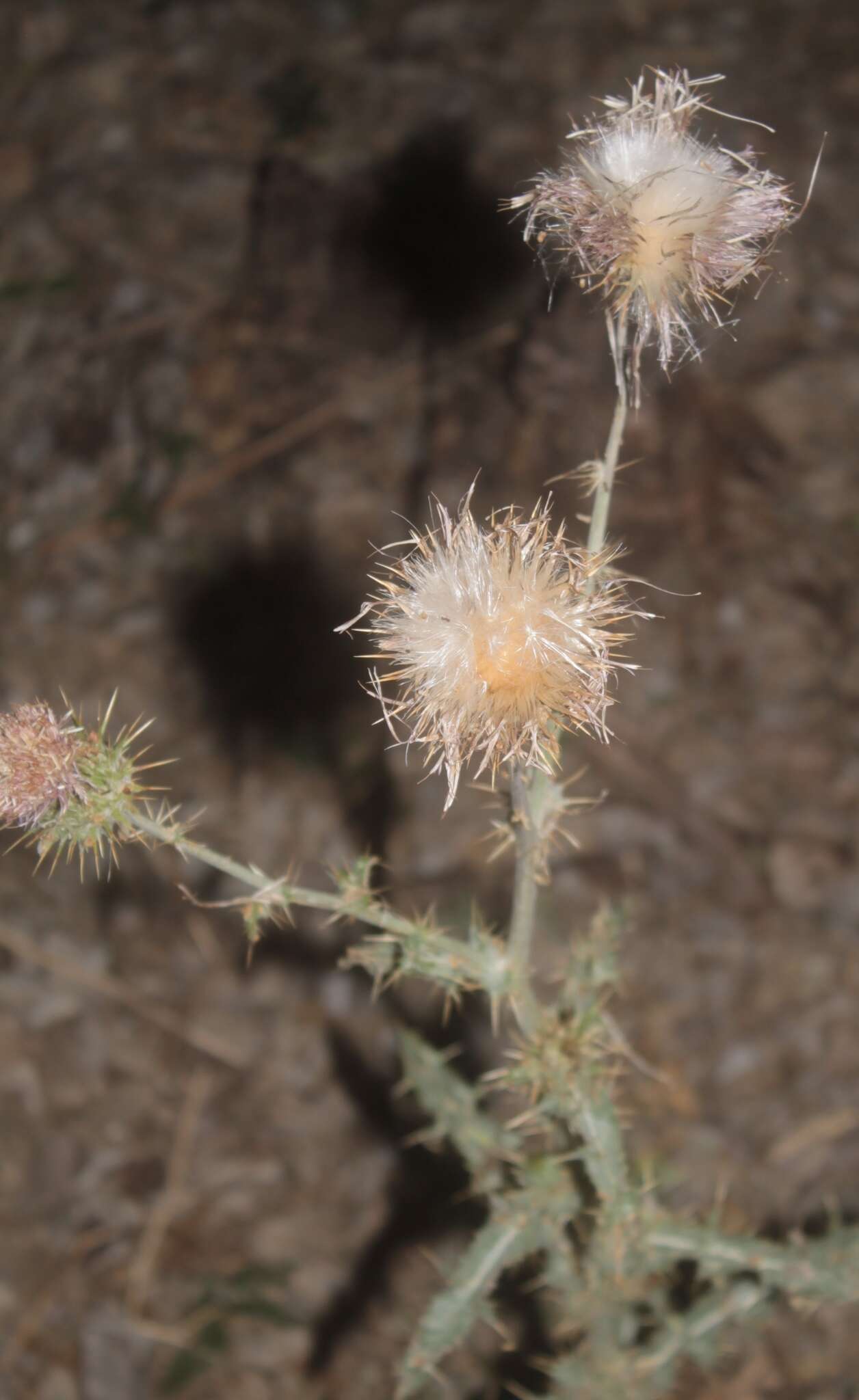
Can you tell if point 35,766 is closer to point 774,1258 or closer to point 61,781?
point 61,781

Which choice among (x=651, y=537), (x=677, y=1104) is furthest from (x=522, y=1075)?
(x=651, y=537)

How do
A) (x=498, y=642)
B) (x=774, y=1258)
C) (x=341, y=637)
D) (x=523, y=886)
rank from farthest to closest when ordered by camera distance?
(x=341, y=637), (x=774, y=1258), (x=523, y=886), (x=498, y=642)

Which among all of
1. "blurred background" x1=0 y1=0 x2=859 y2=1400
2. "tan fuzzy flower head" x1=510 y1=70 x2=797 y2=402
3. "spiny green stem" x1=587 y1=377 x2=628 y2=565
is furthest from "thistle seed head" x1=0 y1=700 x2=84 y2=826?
"blurred background" x1=0 y1=0 x2=859 y2=1400

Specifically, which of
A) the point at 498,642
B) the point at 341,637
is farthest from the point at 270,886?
the point at 341,637

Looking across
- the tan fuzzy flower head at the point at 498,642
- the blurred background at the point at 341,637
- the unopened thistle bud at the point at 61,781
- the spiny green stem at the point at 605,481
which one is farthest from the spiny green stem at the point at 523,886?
the blurred background at the point at 341,637

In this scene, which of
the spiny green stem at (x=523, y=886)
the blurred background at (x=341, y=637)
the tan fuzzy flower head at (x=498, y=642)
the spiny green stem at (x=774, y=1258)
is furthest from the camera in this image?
the blurred background at (x=341, y=637)

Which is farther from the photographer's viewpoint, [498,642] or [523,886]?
[523,886]

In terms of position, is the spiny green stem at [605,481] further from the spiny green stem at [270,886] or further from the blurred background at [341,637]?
the blurred background at [341,637]

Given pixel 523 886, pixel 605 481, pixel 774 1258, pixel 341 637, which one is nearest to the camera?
pixel 605 481
